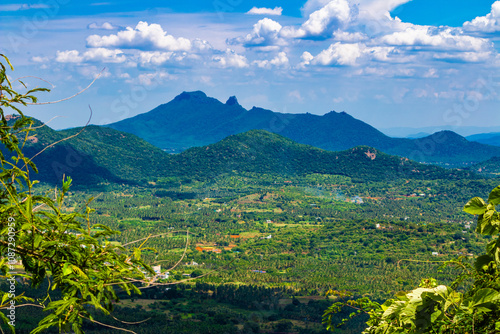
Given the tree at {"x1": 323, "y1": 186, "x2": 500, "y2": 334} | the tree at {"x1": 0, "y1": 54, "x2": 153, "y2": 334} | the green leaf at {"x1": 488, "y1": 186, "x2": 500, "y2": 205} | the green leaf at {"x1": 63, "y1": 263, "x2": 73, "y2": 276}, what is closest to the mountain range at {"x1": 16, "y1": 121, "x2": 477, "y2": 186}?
the tree at {"x1": 0, "y1": 54, "x2": 153, "y2": 334}

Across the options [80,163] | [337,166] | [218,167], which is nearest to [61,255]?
[80,163]

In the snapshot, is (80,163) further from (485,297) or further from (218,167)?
(485,297)

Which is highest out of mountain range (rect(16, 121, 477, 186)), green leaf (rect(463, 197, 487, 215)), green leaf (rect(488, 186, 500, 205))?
green leaf (rect(488, 186, 500, 205))

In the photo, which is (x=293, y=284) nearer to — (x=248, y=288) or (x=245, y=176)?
(x=248, y=288)

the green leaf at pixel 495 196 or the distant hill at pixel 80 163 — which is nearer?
the green leaf at pixel 495 196

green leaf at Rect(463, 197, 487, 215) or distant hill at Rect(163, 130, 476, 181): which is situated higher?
green leaf at Rect(463, 197, 487, 215)

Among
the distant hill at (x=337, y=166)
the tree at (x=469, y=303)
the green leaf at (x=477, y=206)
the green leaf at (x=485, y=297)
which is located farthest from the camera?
the distant hill at (x=337, y=166)

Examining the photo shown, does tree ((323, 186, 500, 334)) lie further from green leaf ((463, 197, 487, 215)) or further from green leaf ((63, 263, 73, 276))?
green leaf ((63, 263, 73, 276))

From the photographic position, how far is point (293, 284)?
73438mm

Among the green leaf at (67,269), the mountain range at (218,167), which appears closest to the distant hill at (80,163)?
the mountain range at (218,167)

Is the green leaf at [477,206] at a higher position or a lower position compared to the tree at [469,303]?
higher

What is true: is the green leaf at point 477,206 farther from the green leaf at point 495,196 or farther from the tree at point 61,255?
the tree at point 61,255

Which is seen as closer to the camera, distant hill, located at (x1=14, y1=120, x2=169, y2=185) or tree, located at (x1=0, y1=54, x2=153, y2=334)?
tree, located at (x1=0, y1=54, x2=153, y2=334)

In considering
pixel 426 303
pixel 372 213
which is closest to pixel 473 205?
pixel 426 303
